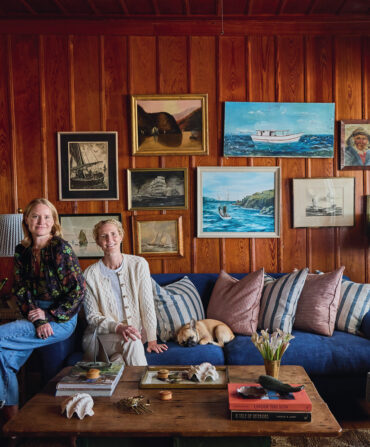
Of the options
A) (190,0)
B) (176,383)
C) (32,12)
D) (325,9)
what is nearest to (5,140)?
(32,12)

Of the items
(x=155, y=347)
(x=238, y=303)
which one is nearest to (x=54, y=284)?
(x=155, y=347)

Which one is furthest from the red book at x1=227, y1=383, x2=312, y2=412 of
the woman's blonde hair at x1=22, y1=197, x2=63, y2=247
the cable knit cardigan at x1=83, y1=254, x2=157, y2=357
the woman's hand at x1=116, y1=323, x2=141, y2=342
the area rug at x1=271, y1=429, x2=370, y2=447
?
the woman's blonde hair at x1=22, y1=197, x2=63, y2=247

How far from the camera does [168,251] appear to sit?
3.70m

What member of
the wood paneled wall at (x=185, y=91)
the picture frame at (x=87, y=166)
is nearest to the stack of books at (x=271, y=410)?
the wood paneled wall at (x=185, y=91)

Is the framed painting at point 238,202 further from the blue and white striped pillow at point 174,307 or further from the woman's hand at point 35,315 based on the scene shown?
the woman's hand at point 35,315

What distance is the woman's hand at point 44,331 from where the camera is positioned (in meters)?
2.59

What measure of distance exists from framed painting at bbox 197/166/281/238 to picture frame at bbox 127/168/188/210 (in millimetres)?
176

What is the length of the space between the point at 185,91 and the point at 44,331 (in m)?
2.27

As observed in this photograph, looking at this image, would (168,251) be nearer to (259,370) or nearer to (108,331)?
(108,331)

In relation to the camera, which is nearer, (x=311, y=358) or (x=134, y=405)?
(x=134, y=405)

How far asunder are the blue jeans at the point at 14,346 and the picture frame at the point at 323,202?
2193mm

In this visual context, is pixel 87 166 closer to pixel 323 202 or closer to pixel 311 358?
pixel 323 202

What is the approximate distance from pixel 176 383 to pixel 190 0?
9.54 ft

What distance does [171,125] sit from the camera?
366 cm
